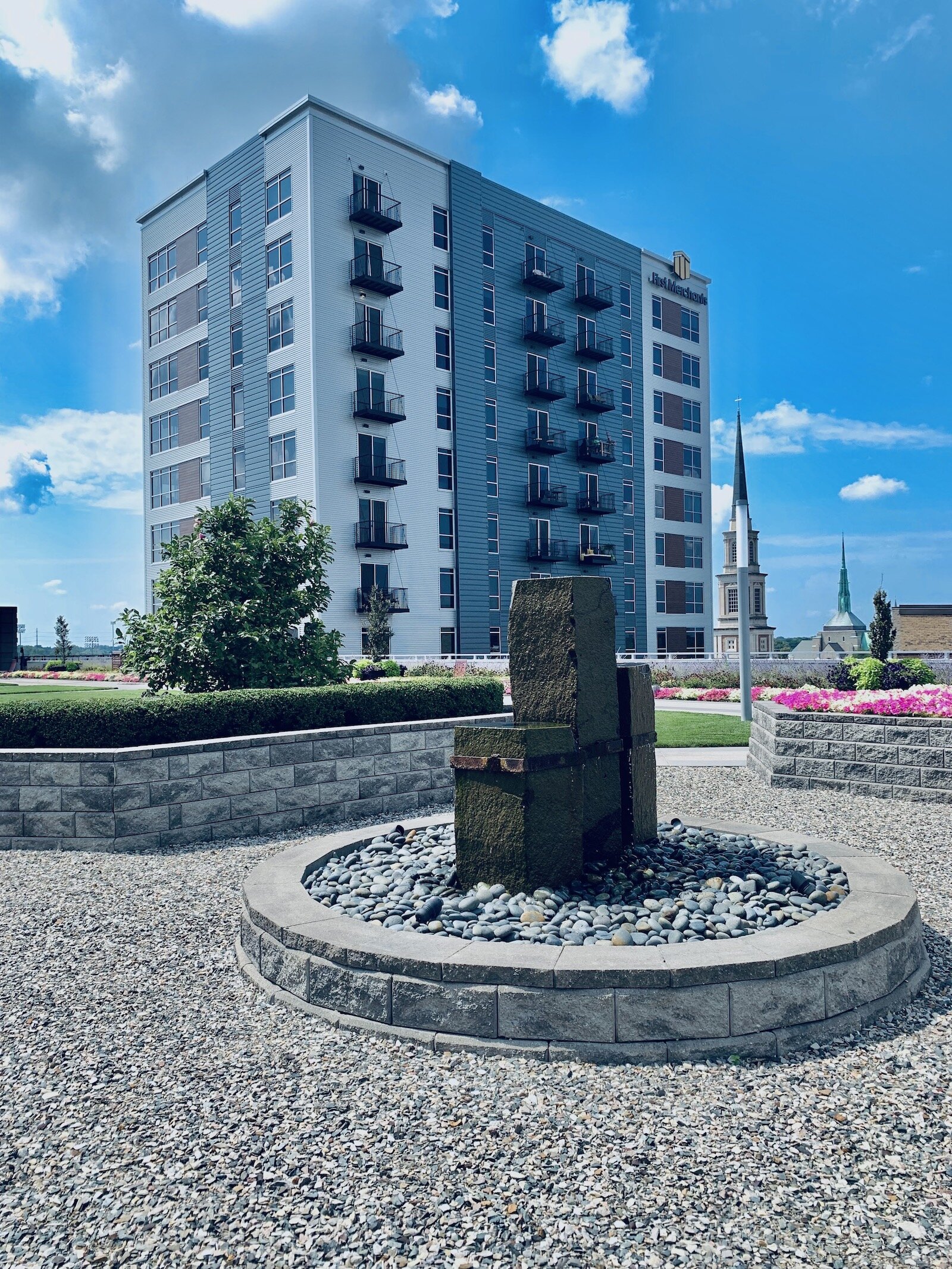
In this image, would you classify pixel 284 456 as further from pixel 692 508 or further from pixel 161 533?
pixel 692 508

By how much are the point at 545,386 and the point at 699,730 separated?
94.9 ft

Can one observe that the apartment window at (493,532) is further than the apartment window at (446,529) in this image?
Yes

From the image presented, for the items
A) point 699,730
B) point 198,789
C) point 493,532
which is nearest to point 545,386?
point 493,532

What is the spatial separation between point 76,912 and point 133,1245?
4.07m

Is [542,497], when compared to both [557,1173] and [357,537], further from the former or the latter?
[557,1173]

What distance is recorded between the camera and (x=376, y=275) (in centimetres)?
3525

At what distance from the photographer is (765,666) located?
2806 centimetres

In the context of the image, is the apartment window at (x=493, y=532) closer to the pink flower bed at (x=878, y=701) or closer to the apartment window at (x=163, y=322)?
the apartment window at (x=163, y=322)

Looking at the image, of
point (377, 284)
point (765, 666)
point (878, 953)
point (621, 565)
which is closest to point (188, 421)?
point (377, 284)

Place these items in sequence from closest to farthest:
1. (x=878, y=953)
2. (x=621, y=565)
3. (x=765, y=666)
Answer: (x=878, y=953) → (x=765, y=666) → (x=621, y=565)

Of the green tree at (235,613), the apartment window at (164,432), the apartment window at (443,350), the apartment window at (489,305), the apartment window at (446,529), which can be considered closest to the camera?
the green tree at (235,613)

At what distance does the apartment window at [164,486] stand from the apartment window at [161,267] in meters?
9.56

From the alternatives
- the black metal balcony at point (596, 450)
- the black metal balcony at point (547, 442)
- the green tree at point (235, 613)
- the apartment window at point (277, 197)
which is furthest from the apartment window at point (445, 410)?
the green tree at point (235, 613)

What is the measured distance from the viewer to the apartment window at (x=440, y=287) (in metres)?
37.9
